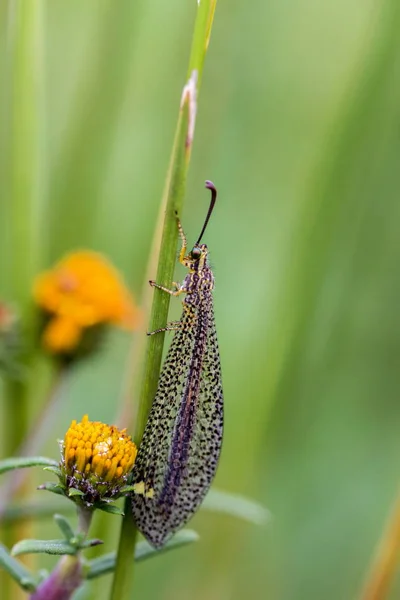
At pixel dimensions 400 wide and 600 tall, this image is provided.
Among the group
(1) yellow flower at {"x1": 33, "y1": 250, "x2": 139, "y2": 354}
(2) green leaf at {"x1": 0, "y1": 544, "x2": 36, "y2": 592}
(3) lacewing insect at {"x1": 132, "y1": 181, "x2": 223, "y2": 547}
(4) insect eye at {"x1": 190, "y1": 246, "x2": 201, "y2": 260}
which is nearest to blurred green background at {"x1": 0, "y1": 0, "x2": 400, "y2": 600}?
(1) yellow flower at {"x1": 33, "y1": 250, "x2": 139, "y2": 354}

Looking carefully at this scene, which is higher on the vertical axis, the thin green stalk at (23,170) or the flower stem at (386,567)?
the thin green stalk at (23,170)

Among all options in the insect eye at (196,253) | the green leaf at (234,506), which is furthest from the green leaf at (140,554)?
the insect eye at (196,253)

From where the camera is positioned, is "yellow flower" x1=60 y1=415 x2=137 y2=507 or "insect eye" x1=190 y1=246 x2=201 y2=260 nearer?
"yellow flower" x1=60 y1=415 x2=137 y2=507

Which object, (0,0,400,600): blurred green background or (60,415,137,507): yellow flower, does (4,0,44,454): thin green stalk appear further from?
(60,415,137,507): yellow flower

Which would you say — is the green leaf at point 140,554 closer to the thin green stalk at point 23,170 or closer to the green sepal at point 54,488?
the green sepal at point 54,488

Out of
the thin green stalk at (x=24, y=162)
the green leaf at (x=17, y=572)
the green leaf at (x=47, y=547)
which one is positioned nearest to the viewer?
the green leaf at (x=47, y=547)

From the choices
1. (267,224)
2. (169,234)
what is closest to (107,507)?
(169,234)

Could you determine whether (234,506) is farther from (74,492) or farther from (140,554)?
(74,492)
